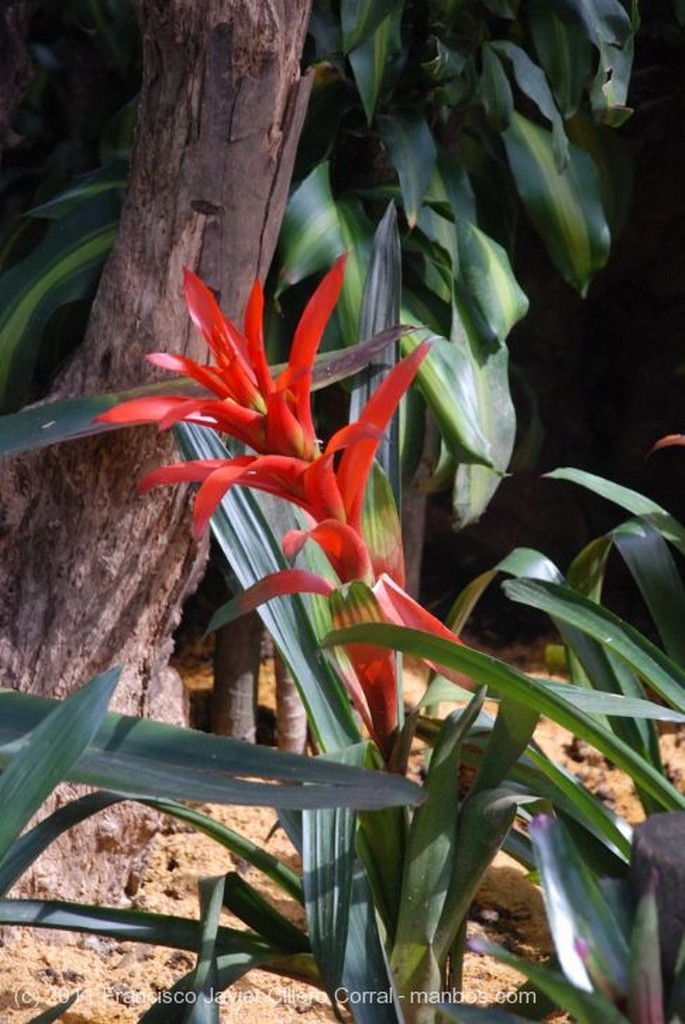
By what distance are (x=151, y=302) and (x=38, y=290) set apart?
22cm

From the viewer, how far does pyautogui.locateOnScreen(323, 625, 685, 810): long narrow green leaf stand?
3.42 ft

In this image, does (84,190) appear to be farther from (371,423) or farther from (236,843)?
(236,843)

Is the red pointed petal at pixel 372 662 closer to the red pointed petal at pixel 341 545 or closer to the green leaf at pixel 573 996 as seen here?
the red pointed petal at pixel 341 545

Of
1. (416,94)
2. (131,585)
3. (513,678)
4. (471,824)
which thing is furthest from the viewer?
(416,94)

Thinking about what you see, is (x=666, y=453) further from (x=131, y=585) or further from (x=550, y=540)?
(x=131, y=585)

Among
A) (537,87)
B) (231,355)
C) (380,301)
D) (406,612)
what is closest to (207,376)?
(231,355)

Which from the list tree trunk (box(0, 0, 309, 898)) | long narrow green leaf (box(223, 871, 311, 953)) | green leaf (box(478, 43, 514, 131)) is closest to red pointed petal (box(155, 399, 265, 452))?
tree trunk (box(0, 0, 309, 898))

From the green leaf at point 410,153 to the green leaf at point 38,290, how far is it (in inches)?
15.9

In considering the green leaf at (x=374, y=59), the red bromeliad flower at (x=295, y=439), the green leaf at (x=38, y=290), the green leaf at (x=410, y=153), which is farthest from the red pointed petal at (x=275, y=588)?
the green leaf at (x=374, y=59)

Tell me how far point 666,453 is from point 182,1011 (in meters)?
2.01

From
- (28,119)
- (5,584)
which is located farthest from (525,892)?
(28,119)

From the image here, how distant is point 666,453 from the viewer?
9.34 feet

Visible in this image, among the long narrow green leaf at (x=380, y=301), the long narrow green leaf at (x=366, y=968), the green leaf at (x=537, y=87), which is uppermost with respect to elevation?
the green leaf at (x=537, y=87)

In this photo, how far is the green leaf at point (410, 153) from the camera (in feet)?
5.74
